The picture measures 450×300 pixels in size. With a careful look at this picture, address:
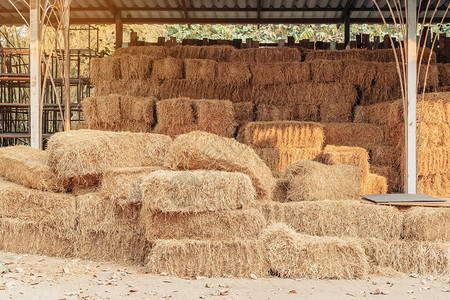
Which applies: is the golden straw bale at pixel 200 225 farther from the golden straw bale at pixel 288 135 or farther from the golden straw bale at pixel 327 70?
the golden straw bale at pixel 327 70

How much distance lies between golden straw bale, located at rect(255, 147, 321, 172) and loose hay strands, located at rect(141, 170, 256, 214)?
11.5 feet

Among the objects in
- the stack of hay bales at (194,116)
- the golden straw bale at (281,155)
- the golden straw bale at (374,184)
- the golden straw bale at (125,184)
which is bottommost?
the golden straw bale at (374,184)

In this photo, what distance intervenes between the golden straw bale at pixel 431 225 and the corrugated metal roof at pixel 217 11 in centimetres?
816

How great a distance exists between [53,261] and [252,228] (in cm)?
220

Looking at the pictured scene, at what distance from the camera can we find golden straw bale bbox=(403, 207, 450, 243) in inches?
229

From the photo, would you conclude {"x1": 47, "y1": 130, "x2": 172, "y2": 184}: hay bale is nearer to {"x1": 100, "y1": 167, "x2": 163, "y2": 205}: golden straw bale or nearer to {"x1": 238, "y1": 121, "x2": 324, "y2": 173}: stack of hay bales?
{"x1": 100, "y1": 167, "x2": 163, "y2": 205}: golden straw bale

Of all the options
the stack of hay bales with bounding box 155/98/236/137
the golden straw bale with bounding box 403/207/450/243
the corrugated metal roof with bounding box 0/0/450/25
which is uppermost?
the corrugated metal roof with bounding box 0/0/450/25

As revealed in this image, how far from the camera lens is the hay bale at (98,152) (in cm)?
626

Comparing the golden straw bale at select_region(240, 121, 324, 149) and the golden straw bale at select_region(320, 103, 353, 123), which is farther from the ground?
the golden straw bale at select_region(320, 103, 353, 123)

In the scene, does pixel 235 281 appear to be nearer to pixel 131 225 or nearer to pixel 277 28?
pixel 131 225

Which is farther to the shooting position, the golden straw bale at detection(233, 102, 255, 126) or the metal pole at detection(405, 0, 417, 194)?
the golden straw bale at detection(233, 102, 255, 126)

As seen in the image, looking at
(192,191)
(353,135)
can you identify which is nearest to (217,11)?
(353,135)

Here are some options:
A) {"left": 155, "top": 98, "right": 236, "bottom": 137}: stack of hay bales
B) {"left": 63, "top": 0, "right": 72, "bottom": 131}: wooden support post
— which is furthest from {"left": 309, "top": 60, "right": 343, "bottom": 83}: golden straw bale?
{"left": 63, "top": 0, "right": 72, "bottom": 131}: wooden support post

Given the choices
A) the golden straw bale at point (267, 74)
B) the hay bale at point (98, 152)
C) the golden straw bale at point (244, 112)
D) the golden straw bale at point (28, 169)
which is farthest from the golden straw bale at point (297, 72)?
the golden straw bale at point (28, 169)
